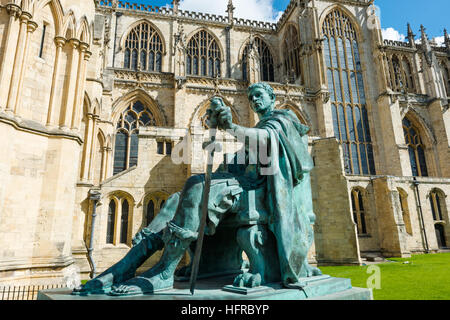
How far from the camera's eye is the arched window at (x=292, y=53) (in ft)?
93.2

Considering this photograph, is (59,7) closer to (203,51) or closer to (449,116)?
(203,51)

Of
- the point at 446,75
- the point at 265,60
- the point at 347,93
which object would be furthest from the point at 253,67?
the point at 446,75

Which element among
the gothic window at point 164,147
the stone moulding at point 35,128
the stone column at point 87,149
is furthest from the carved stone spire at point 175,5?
the stone moulding at point 35,128

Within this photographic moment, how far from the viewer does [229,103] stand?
23.0 meters

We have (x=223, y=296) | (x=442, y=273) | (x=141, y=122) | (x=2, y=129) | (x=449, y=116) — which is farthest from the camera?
(x=449, y=116)

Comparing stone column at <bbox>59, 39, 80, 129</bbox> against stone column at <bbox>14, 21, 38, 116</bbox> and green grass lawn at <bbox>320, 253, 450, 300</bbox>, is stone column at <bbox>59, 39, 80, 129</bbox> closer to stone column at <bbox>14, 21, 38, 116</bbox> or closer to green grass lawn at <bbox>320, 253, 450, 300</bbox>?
stone column at <bbox>14, 21, 38, 116</bbox>

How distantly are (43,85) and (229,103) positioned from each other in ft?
52.5

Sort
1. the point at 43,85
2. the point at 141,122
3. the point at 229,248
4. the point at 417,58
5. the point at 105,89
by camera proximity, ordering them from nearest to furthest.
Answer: the point at 229,248 < the point at 43,85 < the point at 105,89 < the point at 141,122 < the point at 417,58

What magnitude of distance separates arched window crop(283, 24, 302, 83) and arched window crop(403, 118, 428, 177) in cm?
1234

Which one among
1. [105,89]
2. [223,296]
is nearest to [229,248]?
[223,296]

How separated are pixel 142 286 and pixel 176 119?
1933 centimetres

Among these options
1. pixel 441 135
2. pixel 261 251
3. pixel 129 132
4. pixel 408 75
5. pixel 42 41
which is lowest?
pixel 261 251

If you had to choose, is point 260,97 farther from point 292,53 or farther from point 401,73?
point 401,73

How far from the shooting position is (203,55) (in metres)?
29.2
